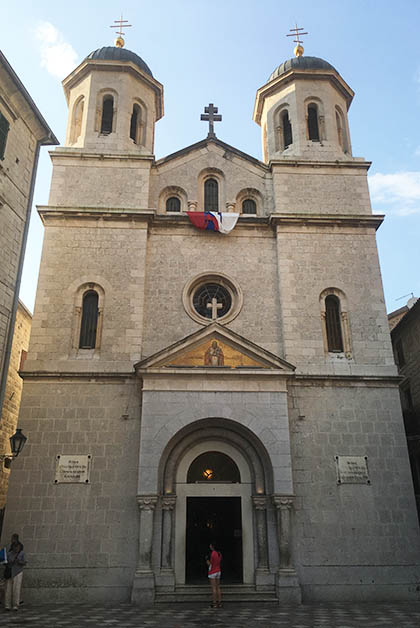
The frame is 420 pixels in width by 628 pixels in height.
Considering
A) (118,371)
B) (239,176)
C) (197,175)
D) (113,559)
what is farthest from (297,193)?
(113,559)

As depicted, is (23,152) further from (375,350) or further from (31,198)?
(375,350)

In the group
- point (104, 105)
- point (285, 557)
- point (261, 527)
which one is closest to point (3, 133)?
point (104, 105)

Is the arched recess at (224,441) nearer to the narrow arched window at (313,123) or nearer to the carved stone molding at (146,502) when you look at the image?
the carved stone molding at (146,502)

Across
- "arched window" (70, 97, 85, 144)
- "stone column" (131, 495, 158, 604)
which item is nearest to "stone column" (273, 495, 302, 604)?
"stone column" (131, 495, 158, 604)

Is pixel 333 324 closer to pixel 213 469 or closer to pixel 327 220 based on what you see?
pixel 327 220

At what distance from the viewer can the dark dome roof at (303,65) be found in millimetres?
20938

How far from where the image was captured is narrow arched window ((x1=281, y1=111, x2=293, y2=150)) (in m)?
20.7

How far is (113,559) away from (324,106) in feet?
57.2

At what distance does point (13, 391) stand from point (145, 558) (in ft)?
33.4

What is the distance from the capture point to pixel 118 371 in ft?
50.7

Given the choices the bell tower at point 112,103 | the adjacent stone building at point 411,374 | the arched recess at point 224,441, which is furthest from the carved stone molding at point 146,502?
the bell tower at point 112,103

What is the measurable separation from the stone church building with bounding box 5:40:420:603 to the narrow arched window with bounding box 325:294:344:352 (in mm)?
50

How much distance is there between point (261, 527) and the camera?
14133 mm

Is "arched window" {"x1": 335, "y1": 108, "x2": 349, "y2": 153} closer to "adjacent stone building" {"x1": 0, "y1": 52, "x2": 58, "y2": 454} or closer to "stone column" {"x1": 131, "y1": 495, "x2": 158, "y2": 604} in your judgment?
"adjacent stone building" {"x1": 0, "y1": 52, "x2": 58, "y2": 454}
